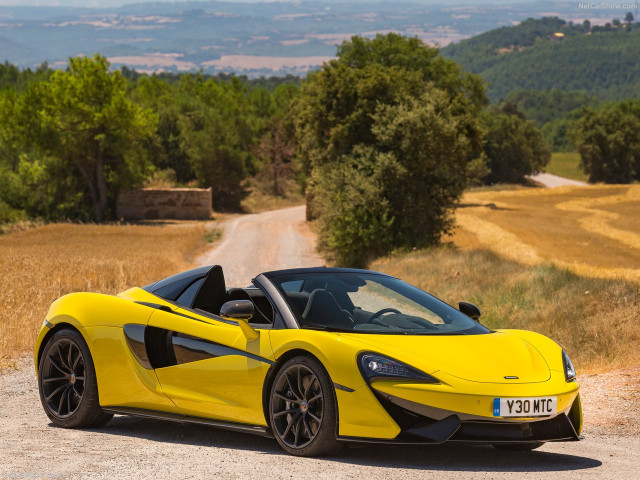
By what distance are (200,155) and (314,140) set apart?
3920 cm

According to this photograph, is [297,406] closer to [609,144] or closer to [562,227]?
[562,227]

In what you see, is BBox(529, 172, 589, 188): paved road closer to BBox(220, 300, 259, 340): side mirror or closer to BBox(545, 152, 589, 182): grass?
BBox(545, 152, 589, 182): grass

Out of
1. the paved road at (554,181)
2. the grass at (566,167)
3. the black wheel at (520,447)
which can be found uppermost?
the black wheel at (520,447)

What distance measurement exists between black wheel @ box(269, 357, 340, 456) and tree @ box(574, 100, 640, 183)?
112371 millimetres

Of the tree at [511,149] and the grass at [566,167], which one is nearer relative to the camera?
the tree at [511,149]

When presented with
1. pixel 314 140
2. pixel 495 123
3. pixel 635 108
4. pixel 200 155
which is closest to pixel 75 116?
pixel 200 155

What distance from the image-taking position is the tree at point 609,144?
374 feet

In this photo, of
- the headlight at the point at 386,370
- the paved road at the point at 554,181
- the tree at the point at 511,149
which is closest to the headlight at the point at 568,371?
the headlight at the point at 386,370

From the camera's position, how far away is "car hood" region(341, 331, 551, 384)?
6.74 meters

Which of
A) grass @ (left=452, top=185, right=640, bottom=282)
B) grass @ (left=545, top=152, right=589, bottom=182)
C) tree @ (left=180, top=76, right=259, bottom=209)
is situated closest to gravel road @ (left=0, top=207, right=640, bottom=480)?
grass @ (left=452, top=185, right=640, bottom=282)

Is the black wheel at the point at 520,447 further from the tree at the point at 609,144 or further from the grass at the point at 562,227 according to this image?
the tree at the point at 609,144

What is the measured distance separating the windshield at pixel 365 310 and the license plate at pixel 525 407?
1004 mm

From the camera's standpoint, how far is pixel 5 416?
30.8 feet

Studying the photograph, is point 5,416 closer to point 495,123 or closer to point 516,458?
point 516,458
